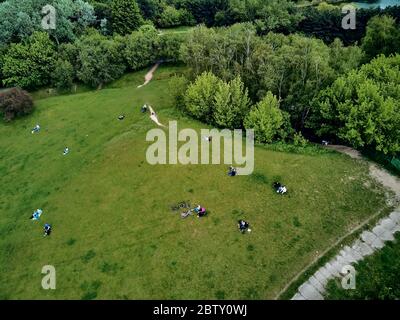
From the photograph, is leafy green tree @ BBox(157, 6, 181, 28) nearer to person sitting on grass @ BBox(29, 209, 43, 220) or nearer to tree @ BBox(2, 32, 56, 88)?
tree @ BBox(2, 32, 56, 88)

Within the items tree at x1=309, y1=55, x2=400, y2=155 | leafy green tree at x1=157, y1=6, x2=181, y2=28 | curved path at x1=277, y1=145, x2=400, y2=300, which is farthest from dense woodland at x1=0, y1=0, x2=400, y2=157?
curved path at x1=277, y1=145, x2=400, y2=300

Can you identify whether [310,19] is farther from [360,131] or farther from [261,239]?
[261,239]

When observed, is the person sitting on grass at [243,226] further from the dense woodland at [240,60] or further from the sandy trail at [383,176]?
the sandy trail at [383,176]

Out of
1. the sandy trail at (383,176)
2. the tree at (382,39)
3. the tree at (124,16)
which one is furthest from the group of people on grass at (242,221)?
the tree at (124,16)

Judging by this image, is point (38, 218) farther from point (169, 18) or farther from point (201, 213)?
point (169, 18)

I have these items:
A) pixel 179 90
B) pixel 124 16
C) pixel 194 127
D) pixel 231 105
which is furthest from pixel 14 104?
pixel 231 105

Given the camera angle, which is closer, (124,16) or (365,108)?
(365,108)

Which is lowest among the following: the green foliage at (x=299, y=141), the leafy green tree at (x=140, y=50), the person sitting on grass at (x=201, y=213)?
the person sitting on grass at (x=201, y=213)

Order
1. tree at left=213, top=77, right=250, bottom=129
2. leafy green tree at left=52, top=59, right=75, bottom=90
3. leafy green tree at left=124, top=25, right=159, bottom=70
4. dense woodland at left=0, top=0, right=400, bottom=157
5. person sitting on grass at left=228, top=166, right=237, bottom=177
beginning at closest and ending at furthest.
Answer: person sitting on grass at left=228, top=166, right=237, bottom=177, dense woodland at left=0, top=0, right=400, bottom=157, tree at left=213, top=77, right=250, bottom=129, leafy green tree at left=52, top=59, right=75, bottom=90, leafy green tree at left=124, top=25, right=159, bottom=70
